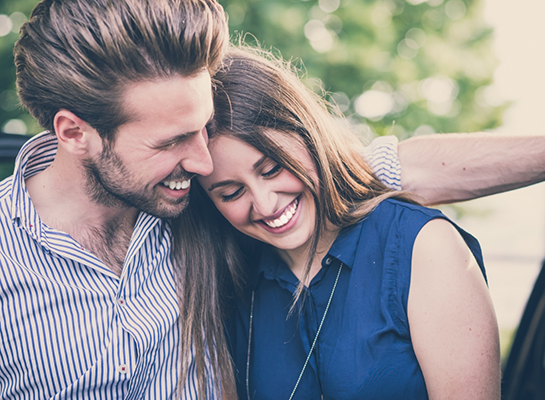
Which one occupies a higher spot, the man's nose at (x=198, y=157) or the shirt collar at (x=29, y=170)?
the man's nose at (x=198, y=157)

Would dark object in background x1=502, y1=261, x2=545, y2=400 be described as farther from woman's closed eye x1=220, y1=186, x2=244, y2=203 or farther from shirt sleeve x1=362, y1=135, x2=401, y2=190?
woman's closed eye x1=220, y1=186, x2=244, y2=203

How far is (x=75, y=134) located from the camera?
1858 millimetres

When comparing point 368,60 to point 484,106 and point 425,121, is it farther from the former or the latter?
point 484,106

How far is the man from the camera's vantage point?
1.71 metres

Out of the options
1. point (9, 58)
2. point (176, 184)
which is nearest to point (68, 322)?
point (176, 184)

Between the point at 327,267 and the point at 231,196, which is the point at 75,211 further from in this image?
the point at 327,267

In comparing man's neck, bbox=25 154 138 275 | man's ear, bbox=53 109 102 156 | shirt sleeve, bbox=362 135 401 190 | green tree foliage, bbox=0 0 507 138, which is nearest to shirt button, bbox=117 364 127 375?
man's neck, bbox=25 154 138 275

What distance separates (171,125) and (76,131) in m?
0.39

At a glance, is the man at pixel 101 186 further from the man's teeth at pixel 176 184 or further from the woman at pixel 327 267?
the woman at pixel 327 267

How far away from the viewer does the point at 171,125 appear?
180 centimetres

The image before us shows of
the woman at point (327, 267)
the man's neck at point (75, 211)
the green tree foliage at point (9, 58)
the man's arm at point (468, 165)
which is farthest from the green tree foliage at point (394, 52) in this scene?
the man's neck at point (75, 211)

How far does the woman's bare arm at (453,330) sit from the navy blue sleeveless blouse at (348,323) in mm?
54

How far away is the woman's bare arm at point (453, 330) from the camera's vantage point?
163 centimetres

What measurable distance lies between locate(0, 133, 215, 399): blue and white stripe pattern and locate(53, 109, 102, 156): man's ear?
0.24 meters
